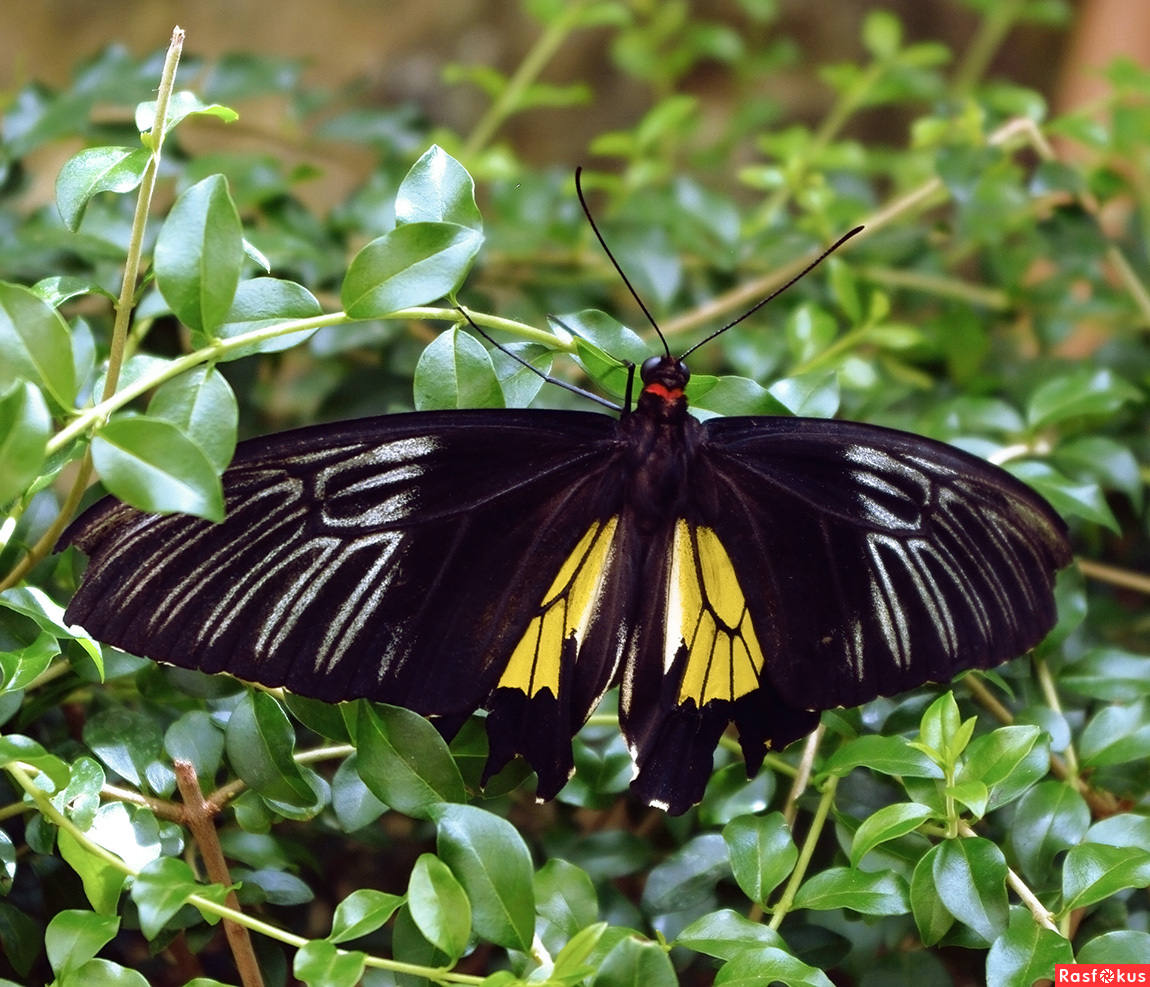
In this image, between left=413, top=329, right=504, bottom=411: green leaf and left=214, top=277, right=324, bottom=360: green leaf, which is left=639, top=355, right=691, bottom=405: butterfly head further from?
left=214, top=277, right=324, bottom=360: green leaf

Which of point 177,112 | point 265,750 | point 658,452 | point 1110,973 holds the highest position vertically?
point 177,112

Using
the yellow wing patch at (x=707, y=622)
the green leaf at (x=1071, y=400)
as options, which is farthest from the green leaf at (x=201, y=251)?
the green leaf at (x=1071, y=400)

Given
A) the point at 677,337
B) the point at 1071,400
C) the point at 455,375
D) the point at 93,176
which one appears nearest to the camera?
the point at 93,176

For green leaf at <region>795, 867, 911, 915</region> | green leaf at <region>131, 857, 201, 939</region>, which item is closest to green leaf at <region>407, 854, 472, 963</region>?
green leaf at <region>131, 857, 201, 939</region>

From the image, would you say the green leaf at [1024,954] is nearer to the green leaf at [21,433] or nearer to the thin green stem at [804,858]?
the thin green stem at [804,858]

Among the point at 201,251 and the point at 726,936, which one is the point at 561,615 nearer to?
the point at 726,936

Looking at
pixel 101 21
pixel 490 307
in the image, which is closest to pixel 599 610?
pixel 490 307

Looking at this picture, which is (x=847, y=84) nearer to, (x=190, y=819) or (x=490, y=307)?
(x=490, y=307)

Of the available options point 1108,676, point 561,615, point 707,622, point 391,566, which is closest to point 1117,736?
point 1108,676
